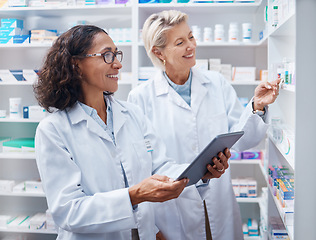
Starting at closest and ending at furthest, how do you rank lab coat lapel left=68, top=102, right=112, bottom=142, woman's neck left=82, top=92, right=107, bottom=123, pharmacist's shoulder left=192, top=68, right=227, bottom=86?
lab coat lapel left=68, top=102, right=112, bottom=142 → woman's neck left=82, top=92, right=107, bottom=123 → pharmacist's shoulder left=192, top=68, right=227, bottom=86

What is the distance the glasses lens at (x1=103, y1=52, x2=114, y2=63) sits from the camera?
5.50ft

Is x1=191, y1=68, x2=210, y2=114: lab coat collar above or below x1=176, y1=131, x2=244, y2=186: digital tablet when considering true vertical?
above

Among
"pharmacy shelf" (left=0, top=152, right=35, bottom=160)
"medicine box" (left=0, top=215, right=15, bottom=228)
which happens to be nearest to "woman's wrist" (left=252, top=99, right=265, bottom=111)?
"pharmacy shelf" (left=0, top=152, right=35, bottom=160)

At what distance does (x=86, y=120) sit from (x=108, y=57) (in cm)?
29

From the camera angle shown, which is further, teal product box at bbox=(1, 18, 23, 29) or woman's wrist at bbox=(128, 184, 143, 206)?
teal product box at bbox=(1, 18, 23, 29)

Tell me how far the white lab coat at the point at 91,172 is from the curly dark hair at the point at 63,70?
0.20ft

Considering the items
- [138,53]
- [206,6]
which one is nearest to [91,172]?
[138,53]

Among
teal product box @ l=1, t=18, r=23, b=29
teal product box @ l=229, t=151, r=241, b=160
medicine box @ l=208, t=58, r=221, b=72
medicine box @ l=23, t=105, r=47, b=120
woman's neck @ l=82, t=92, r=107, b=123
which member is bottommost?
teal product box @ l=229, t=151, r=241, b=160

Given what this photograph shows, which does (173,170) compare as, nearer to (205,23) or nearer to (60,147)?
(60,147)

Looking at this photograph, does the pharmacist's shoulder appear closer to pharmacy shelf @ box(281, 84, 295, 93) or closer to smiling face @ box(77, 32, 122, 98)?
pharmacy shelf @ box(281, 84, 295, 93)

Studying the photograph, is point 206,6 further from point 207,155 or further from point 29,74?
point 207,155

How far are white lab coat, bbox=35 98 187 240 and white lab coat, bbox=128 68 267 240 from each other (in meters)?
0.39

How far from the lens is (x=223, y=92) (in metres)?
2.32

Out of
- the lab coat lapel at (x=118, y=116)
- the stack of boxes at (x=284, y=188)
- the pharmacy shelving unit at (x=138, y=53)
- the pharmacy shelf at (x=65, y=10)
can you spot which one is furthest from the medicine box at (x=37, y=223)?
the lab coat lapel at (x=118, y=116)
